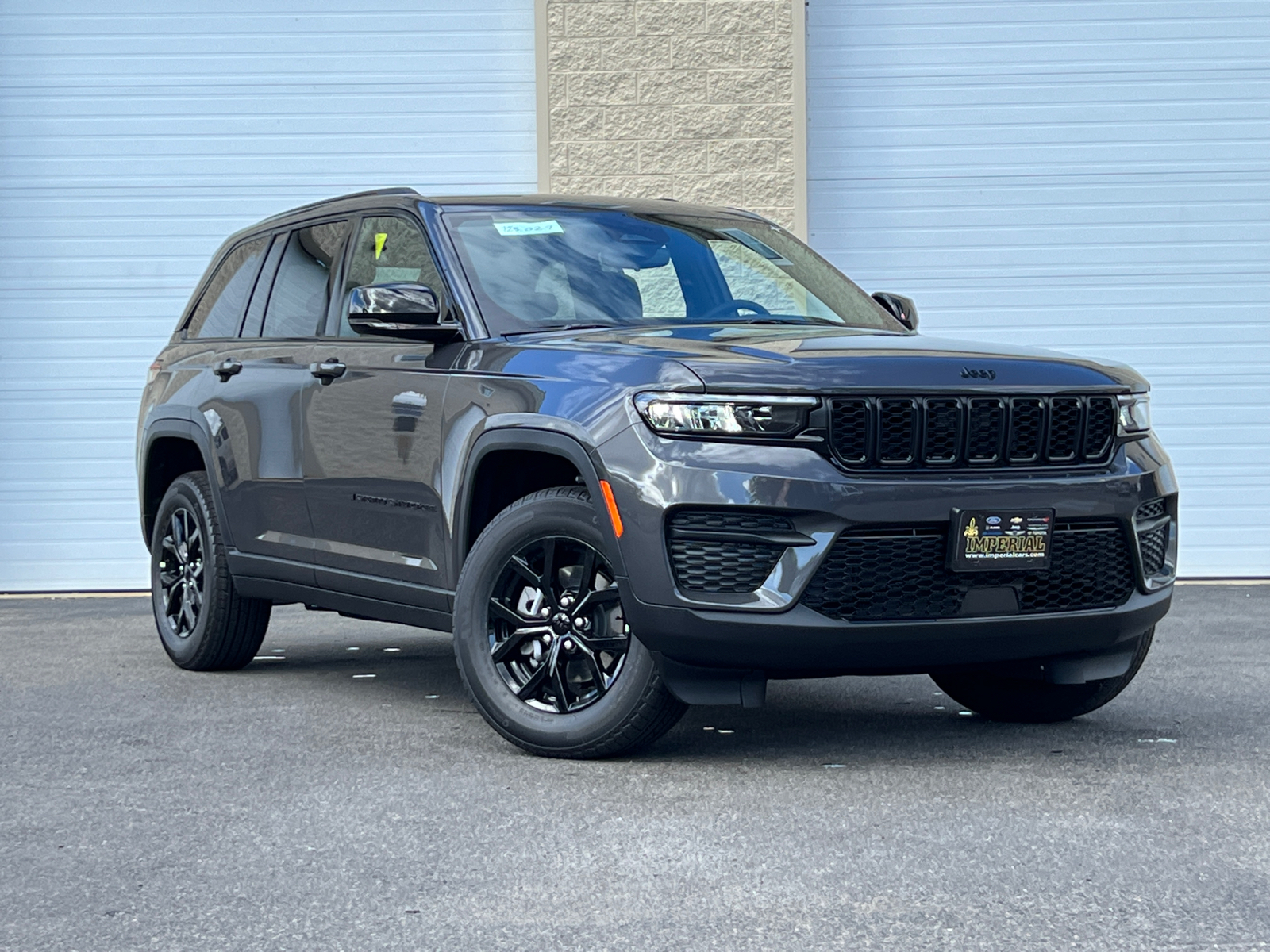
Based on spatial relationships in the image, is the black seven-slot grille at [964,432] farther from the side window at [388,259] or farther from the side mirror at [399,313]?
the side window at [388,259]

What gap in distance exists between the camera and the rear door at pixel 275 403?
277 inches

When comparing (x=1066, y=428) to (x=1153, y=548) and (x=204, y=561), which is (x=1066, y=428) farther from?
(x=204, y=561)

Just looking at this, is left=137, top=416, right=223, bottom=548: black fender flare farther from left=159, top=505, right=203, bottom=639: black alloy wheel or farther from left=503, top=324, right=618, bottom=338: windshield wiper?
left=503, top=324, right=618, bottom=338: windshield wiper

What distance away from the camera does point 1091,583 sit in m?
5.56

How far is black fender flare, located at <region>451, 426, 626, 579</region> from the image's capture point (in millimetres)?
5328

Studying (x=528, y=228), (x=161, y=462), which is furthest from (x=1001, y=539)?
(x=161, y=462)

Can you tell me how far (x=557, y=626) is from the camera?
558 cm

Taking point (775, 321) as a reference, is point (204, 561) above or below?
below

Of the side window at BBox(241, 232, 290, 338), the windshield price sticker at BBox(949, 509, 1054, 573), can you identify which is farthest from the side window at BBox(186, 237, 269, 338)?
the windshield price sticker at BBox(949, 509, 1054, 573)

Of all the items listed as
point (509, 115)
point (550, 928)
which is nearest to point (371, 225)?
point (550, 928)

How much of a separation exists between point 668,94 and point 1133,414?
714 cm

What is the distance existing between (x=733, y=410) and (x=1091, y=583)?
126cm

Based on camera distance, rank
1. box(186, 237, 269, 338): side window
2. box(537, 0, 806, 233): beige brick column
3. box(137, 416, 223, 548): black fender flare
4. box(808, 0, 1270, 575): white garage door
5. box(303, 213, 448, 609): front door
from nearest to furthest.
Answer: box(303, 213, 448, 609): front door → box(137, 416, 223, 548): black fender flare → box(186, 237, 269, 338): side window → box(537, 0, 806, 233): beige brick column → box(808, 0, 1270, 575): white garage door

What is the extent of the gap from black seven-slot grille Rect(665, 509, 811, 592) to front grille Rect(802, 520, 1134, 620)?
142 millimetres
